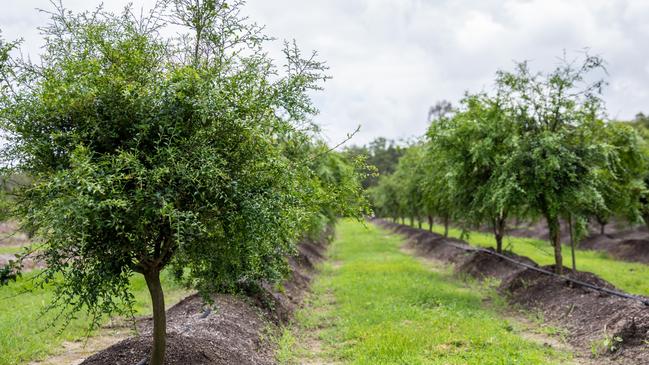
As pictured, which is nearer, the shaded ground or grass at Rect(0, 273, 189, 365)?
grass at Rect(0, 273, 189, 365)

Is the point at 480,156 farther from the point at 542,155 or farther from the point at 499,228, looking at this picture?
the point at 499,228

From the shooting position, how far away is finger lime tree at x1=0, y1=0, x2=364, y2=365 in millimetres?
4297

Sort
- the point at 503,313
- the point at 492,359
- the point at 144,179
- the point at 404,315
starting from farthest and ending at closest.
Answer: the point at 503,313
the point at 404,315
the point at 492,359
the point at 144,179

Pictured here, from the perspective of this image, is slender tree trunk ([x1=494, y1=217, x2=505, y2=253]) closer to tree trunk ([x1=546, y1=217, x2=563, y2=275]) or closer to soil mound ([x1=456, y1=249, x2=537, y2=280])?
soil mound ([x1=456, y1=249, x2=537, y2=280])

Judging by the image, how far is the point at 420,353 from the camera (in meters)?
7.77

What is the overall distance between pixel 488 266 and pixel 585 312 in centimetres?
753

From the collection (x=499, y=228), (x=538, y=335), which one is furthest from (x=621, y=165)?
(x=538, y=335)

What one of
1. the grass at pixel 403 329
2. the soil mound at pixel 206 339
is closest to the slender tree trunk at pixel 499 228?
the grass at pixel 403 329

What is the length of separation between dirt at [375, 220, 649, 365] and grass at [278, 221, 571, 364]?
2.24ft

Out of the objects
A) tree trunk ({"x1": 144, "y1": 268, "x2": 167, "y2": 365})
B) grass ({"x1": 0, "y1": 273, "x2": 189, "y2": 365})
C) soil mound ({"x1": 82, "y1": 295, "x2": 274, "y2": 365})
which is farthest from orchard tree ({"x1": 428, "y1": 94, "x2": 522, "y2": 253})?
tree trunk ({"x1": 144, "y1": 268, "x2": 167, "y2": 365})

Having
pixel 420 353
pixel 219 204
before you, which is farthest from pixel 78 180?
pixel 420 353

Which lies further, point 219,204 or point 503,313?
point 503,313

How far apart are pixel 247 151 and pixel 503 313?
28.7 feet

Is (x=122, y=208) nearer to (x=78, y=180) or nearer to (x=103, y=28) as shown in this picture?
(x=78, y=180)
